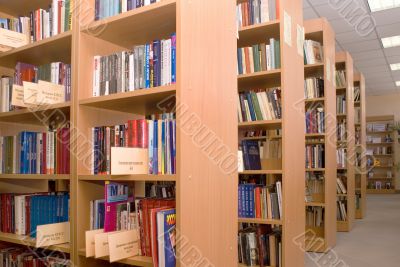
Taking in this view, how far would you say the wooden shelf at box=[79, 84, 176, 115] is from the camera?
5.03ft

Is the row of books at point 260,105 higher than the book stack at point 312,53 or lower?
lower

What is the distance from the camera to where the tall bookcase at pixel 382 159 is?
1042 cm

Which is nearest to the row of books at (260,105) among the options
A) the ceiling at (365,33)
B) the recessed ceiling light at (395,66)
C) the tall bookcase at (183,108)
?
the tall bookcase at (183,108)

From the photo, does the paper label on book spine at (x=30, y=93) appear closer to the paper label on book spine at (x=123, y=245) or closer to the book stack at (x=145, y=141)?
the book stack at (x=145, y=141)

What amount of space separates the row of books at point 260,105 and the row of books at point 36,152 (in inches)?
54.6

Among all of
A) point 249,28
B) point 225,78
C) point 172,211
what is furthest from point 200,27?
point 249,28

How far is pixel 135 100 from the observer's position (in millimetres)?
1746

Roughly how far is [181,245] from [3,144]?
154 cm

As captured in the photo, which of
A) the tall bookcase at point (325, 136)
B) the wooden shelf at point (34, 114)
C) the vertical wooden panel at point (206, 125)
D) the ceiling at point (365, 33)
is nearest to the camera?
the vertical wooden panel at point (206, 125)

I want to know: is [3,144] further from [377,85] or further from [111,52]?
[377,85]

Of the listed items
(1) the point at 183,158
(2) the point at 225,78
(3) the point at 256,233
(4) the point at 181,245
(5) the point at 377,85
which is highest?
(5) the point at 377,85

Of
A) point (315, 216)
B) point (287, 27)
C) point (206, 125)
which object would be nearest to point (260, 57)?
point (287, 27)

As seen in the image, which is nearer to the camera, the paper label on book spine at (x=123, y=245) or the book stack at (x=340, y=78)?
the paper label on book spine at (x=123, y=245)

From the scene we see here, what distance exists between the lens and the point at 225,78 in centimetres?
170
